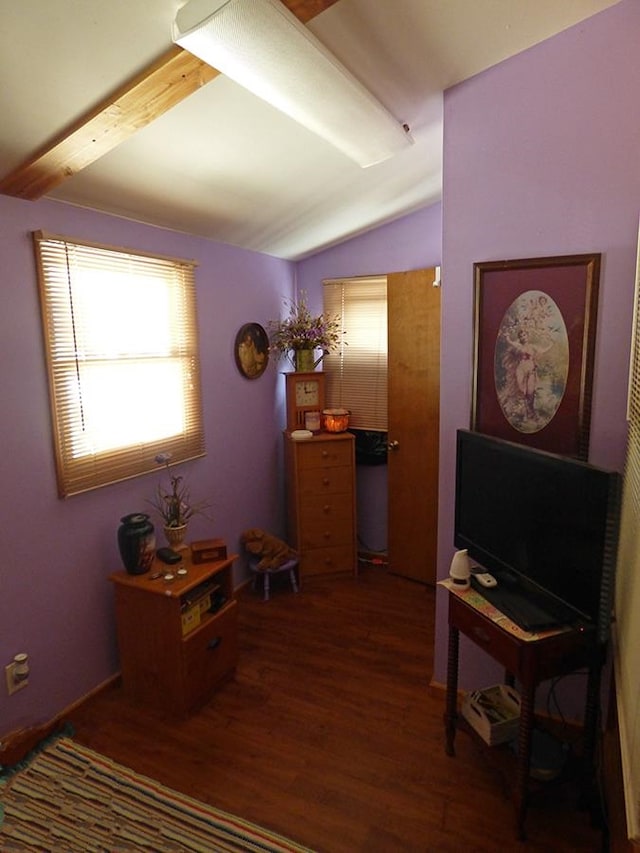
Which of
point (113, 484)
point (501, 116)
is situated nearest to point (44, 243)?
point (113, 484)

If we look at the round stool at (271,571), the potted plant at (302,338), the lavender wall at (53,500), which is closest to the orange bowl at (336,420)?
the potted plant at (302,338)

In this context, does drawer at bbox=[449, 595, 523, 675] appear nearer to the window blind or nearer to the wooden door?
the window blind

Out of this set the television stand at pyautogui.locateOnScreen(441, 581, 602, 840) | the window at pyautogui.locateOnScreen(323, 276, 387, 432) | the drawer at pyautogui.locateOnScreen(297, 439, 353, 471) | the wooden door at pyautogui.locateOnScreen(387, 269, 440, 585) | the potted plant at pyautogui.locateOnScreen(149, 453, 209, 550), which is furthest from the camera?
the window at pyautogui.locateOnScreen(323, 276, 387, 432)

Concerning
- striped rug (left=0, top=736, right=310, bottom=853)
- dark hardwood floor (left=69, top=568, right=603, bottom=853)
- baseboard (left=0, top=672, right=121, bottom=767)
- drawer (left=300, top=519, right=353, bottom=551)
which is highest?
drawer (left=300, top=519, right=353, bottom=551)

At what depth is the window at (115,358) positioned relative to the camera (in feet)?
6.64

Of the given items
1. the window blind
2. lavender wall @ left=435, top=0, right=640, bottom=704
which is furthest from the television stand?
lavender wall @ left=435, top=0, right=640, bottom=704

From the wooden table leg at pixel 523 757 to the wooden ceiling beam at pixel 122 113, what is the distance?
83.5 inches

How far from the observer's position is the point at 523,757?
159 centimetres

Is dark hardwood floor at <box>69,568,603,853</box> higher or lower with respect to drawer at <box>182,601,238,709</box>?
lower

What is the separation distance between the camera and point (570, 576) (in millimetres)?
1533

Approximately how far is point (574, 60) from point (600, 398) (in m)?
1.21

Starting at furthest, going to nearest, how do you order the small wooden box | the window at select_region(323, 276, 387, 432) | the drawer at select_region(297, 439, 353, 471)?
the window at select_region(323, 276, 387, 432)
the drawer at select_region(297, 439, 353, 471)
the small wooden box

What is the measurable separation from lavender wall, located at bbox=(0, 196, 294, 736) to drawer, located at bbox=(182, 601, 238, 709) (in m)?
0.49

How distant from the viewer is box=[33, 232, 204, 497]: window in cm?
202
